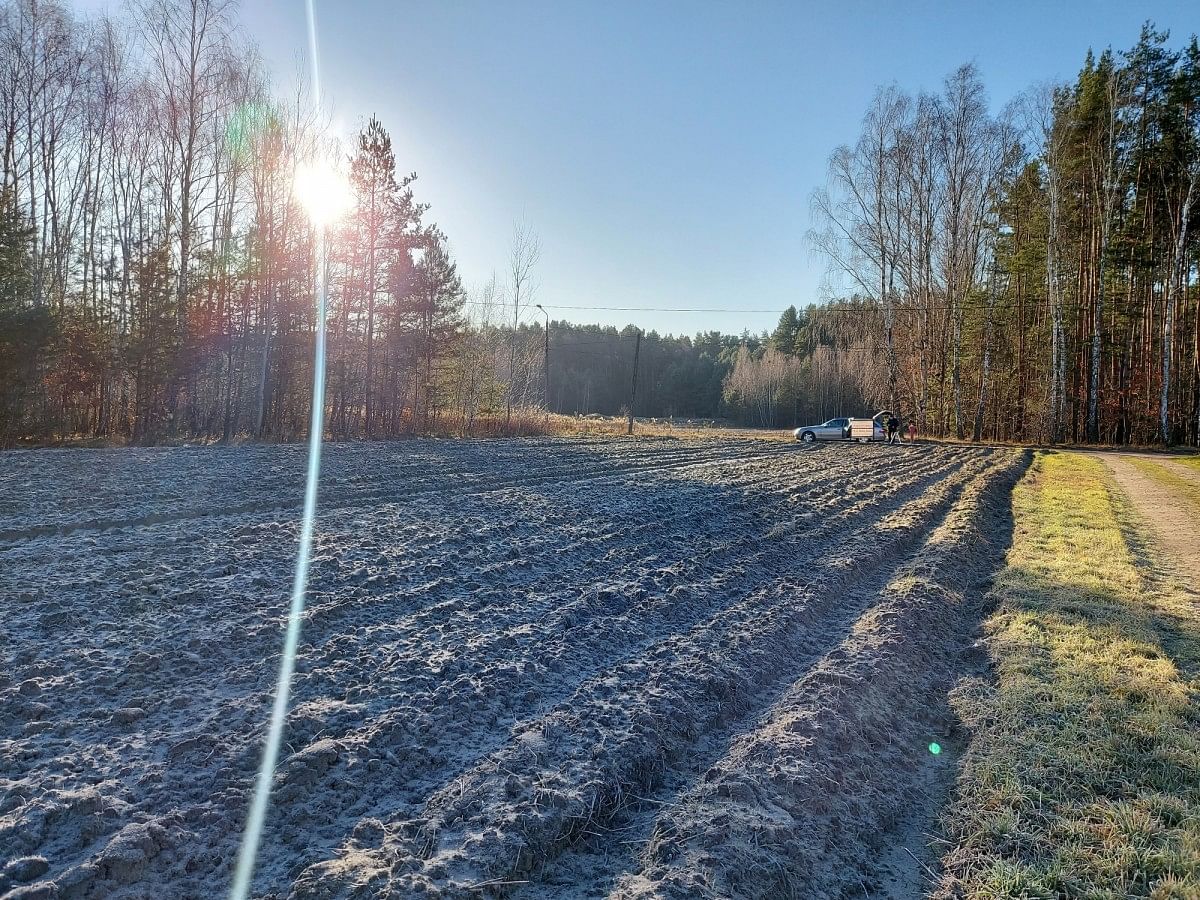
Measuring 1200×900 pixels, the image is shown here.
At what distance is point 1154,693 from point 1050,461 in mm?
18243

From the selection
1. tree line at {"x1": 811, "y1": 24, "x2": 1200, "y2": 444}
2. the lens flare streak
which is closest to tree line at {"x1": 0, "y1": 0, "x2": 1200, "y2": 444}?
tree line at {"x1": 811, "y1": 24, "x2": 1200, "y2": 444}

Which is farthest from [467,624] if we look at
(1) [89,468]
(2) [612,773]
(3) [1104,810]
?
(1) [89,468]

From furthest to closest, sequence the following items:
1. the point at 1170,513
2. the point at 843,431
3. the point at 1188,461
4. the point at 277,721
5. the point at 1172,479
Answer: the point at 843,431, the point at 1188,461, the point at 1172,479, the point at 1170,513, the point at 277,721

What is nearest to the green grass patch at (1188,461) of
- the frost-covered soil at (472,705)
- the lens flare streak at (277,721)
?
the frost-covered soil at (472,705)

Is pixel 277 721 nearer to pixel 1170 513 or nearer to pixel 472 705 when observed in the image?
pixel 472 705

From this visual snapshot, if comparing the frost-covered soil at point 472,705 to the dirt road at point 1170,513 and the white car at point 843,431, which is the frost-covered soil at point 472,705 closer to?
the dirt road at point 1170,513

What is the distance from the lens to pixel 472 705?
3.11 metres

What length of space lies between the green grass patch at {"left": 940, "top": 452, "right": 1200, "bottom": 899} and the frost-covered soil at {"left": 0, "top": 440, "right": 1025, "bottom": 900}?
22 cm

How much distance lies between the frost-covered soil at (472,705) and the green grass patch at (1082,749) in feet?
0.72

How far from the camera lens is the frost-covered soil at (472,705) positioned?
2113 mm

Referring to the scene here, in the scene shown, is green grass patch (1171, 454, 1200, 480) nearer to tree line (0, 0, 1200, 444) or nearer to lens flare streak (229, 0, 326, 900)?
tree line (0, 0, 1200, 444)

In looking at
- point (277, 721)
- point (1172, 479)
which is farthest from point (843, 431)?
point (277, 721)

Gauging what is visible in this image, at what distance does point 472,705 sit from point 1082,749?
291 cm

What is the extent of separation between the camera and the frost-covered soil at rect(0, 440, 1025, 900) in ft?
6.93
